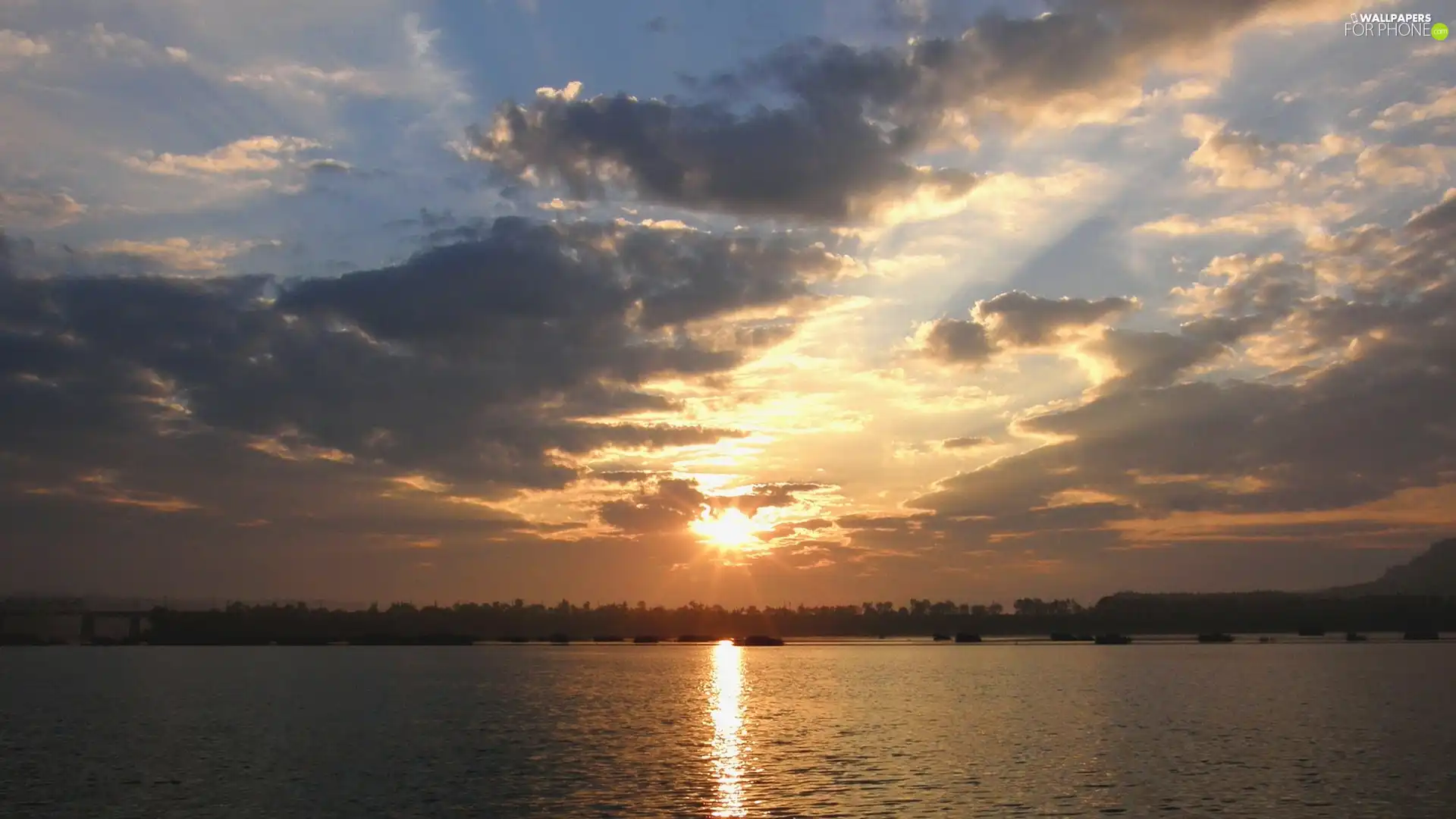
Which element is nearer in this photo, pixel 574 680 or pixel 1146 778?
pixel 1146 778

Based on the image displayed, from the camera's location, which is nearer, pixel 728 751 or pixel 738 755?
pixel 738 755

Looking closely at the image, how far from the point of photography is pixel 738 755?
8381 centimetres

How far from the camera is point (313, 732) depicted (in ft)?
332

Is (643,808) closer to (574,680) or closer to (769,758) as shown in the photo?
(769,758)

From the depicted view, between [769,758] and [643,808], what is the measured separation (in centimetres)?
2249

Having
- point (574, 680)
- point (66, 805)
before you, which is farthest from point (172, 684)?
point (66, 805)

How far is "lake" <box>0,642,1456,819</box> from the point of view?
2413 inches

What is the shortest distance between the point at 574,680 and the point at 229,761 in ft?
393

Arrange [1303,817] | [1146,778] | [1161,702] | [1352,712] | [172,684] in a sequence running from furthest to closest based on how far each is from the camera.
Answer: [172,684] → [1161,702] → [1352,712] → [1146,778] → [1303,817]

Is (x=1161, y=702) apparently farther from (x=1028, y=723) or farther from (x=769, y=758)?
(x=769, y=758)

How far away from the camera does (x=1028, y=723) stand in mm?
107688

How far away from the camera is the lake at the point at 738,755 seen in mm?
61281

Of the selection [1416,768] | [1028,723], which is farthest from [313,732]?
[1416,768]

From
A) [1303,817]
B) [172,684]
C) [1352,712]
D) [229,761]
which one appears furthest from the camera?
[172,684]
